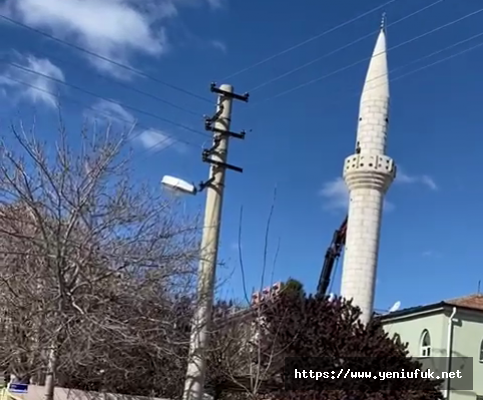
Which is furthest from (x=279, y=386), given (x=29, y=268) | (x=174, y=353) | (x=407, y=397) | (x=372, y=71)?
(x=372, y=71)

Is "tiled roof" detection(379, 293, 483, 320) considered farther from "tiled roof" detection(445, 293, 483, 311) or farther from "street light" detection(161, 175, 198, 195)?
"street light" detection(161, 175, 198, 195)

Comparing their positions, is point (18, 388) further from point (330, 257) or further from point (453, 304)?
point (330, 257)

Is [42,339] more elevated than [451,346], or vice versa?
[451,346]

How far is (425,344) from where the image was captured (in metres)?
32.6

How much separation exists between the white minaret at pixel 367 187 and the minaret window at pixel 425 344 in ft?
7.91

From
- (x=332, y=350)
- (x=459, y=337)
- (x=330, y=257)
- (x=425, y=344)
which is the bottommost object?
(x=332, y=350)

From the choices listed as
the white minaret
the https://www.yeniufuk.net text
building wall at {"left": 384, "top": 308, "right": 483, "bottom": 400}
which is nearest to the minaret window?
building wall at {"left": 384, "top": 308, "right": 483, "bottom": 400}

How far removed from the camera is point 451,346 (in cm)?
3125

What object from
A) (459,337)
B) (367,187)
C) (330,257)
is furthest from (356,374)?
(330,257)

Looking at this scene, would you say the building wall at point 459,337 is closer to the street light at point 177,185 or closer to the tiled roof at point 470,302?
the tiled roof at point 470,302

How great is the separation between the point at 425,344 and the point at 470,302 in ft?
11.6

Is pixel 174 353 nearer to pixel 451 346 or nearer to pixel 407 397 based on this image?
pixel 407 397

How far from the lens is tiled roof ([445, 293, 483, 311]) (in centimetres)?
3294

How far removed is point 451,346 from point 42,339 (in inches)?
733
